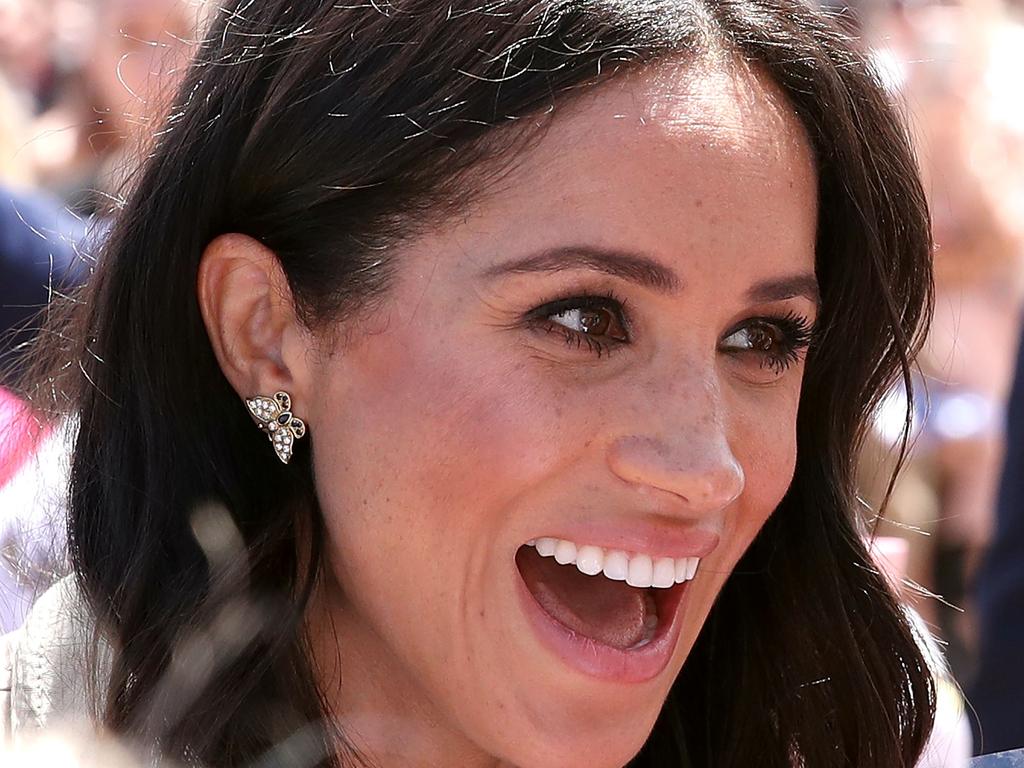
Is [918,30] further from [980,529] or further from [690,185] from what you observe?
[690,185]

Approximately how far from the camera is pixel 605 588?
1963mm

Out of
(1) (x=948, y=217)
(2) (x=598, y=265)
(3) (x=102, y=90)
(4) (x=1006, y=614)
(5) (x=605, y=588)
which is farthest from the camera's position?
(3) (x=102, y=90)

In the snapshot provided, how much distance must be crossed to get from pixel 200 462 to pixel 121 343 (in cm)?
19

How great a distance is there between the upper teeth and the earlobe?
348 mm

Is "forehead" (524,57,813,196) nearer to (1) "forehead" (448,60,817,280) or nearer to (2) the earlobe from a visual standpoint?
(1) "forehead" (448,60,817,280)

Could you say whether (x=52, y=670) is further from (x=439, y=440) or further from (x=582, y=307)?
(x=582, y=307)

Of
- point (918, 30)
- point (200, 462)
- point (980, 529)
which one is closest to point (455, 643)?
point (200, 462)

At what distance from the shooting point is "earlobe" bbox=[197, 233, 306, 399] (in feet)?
6.07

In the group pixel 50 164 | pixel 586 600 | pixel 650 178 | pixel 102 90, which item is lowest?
pixel 586 600

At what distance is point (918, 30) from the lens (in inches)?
166

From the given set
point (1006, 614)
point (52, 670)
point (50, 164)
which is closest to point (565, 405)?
point (52, 670)

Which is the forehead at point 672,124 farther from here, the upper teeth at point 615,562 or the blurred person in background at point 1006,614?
the blurred person in background at point 1006,614

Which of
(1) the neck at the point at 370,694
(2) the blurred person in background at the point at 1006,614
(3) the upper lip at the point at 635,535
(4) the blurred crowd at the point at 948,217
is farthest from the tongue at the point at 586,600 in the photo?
(2) the blurred person in background at the point at 1006,614

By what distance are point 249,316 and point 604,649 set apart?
572 millimetres
